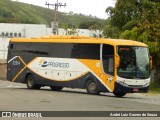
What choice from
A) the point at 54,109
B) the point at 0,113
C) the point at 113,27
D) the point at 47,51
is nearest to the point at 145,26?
the point at 113,27

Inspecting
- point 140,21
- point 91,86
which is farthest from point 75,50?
point 140,21

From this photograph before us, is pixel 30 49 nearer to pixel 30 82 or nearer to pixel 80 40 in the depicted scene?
pixel 30 82

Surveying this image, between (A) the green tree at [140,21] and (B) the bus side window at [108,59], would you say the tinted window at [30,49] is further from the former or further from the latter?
(A) the green tree at [140,21]

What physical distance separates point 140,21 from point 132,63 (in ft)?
55.0

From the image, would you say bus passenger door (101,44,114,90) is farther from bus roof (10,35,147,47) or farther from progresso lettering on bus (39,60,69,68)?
progresso lettering on bus (39,60,69,68)

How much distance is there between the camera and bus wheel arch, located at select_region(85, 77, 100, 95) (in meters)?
29.4

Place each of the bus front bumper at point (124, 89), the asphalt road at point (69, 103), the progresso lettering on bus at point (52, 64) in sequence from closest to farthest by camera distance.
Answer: the asphalt road at point (69, 103) < the bus front bumper at point (124, 89) < the progresso lettering on bus at point (52, 64)

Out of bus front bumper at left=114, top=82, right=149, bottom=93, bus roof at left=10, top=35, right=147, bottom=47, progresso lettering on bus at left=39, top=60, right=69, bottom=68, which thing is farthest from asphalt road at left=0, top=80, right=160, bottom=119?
progresso lettering on bus at left=39, top=60, right=69, bottom=68

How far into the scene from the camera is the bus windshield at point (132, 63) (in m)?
28.3

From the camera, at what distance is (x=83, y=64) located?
3008 cm

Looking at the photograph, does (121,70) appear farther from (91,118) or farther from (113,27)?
(113,27)

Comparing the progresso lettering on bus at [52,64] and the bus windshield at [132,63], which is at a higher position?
the bus windshield at [132,63]

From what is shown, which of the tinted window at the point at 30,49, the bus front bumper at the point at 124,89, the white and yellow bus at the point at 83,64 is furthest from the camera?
the tinted window at the point at 30,49

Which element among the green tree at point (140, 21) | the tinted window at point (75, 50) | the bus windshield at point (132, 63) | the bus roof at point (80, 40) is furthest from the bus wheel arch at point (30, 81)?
the green tree at point (140, 21)
